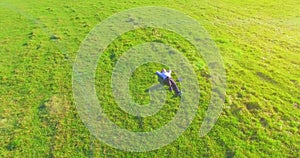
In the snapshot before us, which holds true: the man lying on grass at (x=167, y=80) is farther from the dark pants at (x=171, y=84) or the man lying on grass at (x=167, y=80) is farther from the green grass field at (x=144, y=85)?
the green grass field at (x=144, y=85)

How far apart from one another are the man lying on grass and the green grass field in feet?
1.11

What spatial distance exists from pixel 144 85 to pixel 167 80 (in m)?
1.06

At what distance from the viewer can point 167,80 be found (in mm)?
12367

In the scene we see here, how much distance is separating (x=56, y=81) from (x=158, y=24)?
7.76 m

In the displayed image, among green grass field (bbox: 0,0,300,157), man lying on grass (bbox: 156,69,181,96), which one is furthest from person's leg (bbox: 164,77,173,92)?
green grass field (bbox: 0,0,300,157)

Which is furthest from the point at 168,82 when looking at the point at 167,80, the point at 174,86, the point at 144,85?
the point at 144,85

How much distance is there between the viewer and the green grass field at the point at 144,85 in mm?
9953

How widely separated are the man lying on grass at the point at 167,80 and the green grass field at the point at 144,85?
0.34 metres

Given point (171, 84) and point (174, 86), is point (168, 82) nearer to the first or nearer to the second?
point (171, 84)

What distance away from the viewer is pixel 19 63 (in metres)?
14.0

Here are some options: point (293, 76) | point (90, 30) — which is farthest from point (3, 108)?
point (293, 76)

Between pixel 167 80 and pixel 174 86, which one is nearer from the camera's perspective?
pixel 174 86

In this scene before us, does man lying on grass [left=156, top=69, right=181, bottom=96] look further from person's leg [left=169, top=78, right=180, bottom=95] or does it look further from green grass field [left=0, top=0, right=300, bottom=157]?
green grass field [left=0, top=0, right=300, bottom=157]

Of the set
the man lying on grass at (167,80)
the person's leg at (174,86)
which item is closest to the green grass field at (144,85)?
the man lying on grass at (167,80)
